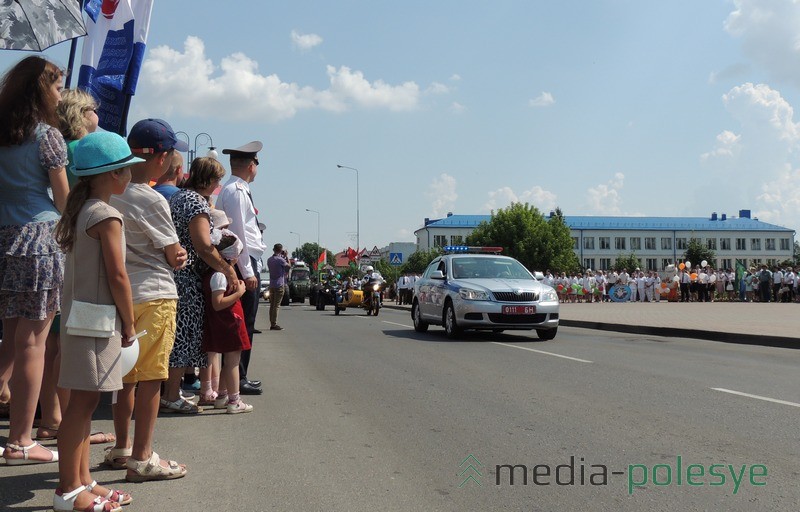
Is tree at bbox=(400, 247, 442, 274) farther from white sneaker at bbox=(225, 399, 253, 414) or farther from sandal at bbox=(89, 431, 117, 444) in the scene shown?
sandal at bbox=(89, 431, 117, 444)

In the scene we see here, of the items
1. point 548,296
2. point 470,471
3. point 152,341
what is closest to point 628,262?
point 548,296

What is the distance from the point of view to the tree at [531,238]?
90938 mm

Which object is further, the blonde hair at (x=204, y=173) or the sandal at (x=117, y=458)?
the blonde hair at (x=204, y=173)

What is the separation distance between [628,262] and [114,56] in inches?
4624

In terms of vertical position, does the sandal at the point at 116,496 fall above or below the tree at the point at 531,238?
below

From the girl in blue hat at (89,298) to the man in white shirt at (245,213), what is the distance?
9.81 ft

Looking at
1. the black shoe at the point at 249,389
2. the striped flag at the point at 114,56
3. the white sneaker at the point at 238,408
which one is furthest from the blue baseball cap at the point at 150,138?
the striped flag at the point at 114,56

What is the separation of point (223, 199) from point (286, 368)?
343cm

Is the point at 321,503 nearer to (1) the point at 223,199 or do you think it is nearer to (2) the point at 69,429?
(2) the point at 69,429

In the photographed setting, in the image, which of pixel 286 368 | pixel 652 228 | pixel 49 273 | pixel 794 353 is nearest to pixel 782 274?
pixel 794 353

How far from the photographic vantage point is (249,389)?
24.7ft

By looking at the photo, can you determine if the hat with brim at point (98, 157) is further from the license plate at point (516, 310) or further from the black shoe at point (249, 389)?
the license plate at point (516, 310)

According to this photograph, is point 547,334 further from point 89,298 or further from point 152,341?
point 89,298

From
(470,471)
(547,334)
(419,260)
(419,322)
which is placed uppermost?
(419,260)
